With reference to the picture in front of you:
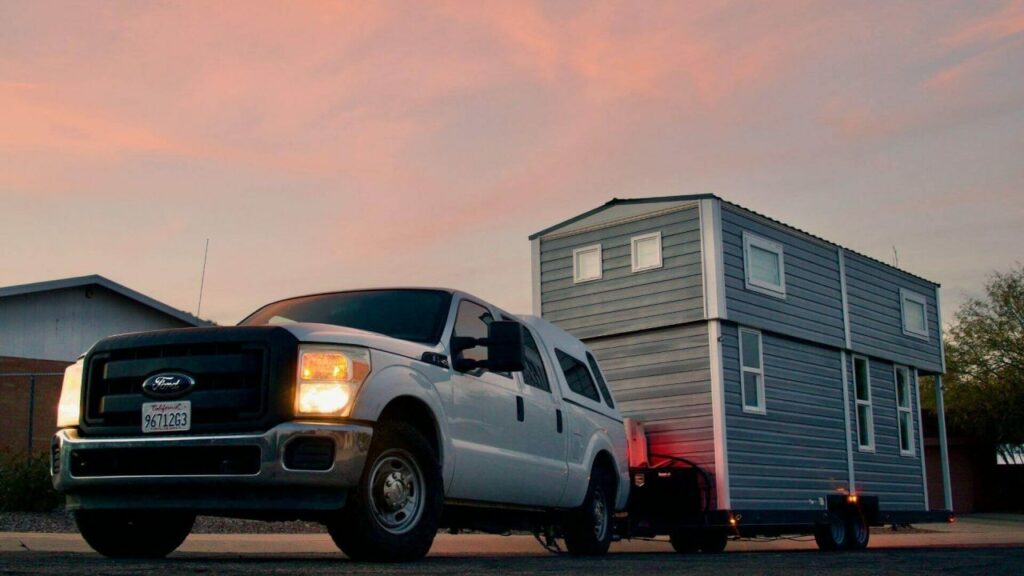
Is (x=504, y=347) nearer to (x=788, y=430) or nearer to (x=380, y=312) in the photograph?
(x=380, y=312)

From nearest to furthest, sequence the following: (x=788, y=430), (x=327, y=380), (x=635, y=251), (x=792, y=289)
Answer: (x=327, y=380) < (x=635, y=251) < (x=788, y=430) < (x=792, y=289)

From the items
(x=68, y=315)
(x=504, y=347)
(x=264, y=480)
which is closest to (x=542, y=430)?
(x=504, y=347)

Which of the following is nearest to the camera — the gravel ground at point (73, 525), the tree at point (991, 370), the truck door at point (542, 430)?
the truck door at point (542, 430)

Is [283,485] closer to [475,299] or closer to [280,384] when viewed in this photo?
[280,384]

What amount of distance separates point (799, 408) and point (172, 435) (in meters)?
12.9

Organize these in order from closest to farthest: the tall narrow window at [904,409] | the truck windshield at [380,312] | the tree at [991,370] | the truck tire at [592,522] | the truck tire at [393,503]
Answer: the truck tire at [393,503]
the truck windshield at [380,312]
the truck tire at [592,522]
the tall narrow window at [904,409]
the tree at [991,370]

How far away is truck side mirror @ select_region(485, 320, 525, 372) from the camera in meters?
8.09

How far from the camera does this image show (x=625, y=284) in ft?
57.3

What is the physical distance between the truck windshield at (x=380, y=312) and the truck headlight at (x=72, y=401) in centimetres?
140

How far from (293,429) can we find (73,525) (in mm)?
7723

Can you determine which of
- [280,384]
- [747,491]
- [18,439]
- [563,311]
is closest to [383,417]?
[280,384]

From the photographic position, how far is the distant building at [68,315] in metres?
21.9

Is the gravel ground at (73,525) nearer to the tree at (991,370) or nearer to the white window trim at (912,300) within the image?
the white window trim at (912,300)

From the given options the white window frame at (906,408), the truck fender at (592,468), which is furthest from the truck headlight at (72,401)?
the white window frame at (906,408)
